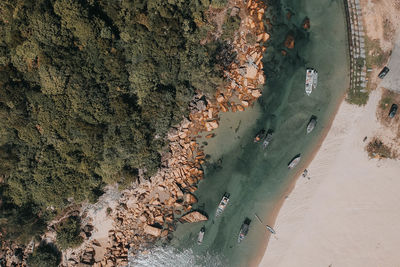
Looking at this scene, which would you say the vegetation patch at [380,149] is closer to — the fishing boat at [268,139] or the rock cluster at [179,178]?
the fishing boat at [268,139]

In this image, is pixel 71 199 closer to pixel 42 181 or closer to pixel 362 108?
pixel 42 181

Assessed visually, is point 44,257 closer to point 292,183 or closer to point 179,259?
point 179,259

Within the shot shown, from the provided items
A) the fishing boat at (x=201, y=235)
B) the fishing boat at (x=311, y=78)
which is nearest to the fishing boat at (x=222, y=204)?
the fishing boat at (x=201, y=235)

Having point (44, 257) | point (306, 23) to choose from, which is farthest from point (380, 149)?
point (44, 257)

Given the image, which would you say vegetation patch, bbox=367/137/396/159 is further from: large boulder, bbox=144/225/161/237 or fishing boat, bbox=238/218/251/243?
large boulder, bbox=144/225/161/237

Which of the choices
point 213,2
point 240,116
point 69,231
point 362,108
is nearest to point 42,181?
point 69,231

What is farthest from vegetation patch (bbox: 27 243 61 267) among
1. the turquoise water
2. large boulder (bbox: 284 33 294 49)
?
large boulder (bbox: 284 33 294 49)
